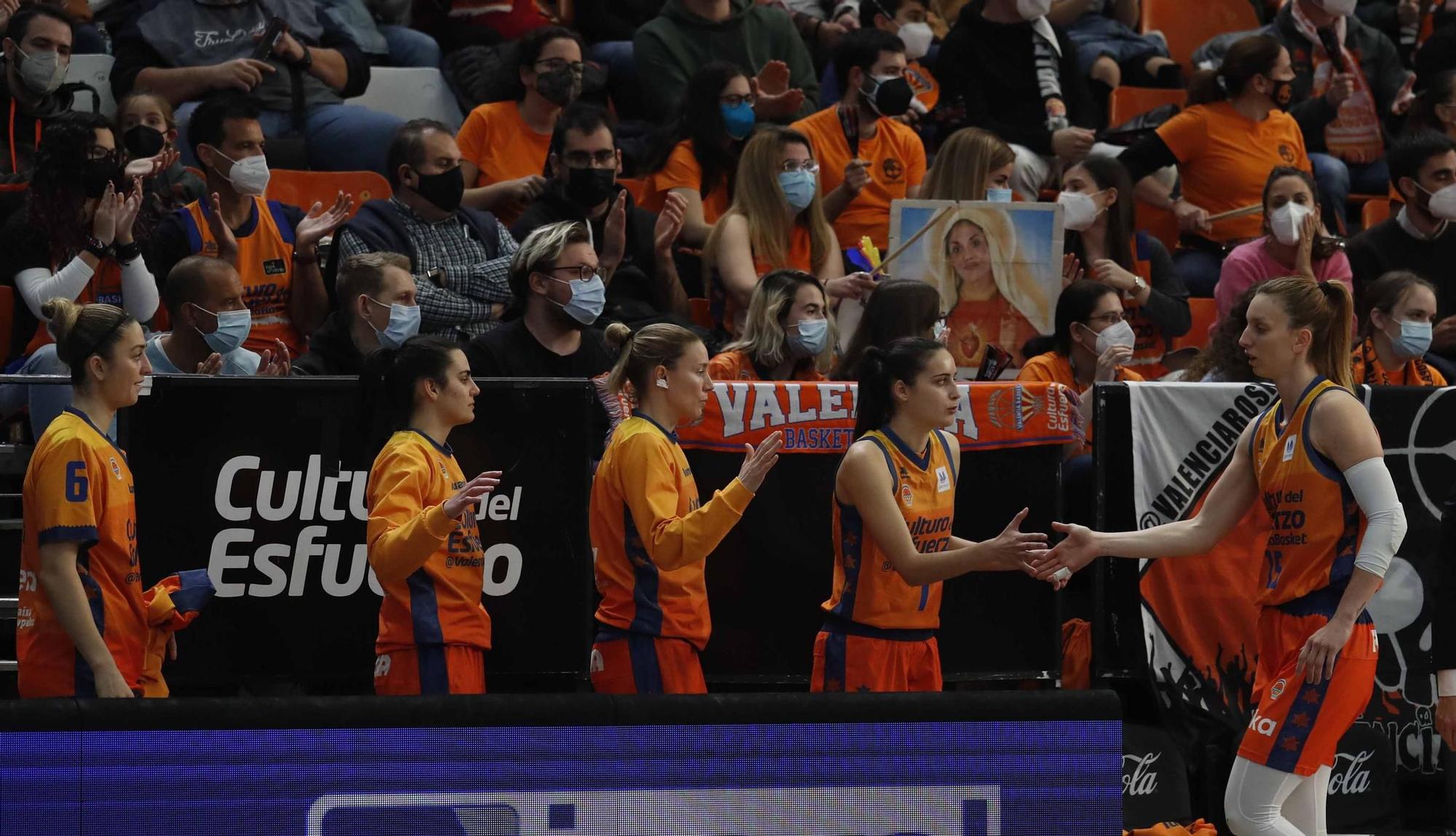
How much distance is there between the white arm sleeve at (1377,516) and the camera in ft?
17.3

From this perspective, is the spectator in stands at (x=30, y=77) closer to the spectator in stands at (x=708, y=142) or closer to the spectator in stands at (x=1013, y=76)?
the spectator in stands at (x=708, y=142)

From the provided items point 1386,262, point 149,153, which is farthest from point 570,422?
point 1386,262

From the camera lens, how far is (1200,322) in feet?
31.0

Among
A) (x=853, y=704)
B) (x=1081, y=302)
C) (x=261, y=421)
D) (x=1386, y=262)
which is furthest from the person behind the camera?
(x=1386, y=262)

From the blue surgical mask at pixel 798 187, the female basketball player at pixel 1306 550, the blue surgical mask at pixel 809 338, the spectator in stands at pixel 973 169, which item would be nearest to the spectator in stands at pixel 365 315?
the blue surgical mask at pixel 809 338

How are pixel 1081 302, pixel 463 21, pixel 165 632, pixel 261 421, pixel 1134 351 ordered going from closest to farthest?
pixel 165 632, pixel 261 421, pixel 1081 302, pixel 1134 351, pixel 463 21

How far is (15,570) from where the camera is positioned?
658 centimetres

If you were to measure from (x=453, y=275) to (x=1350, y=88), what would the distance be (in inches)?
245

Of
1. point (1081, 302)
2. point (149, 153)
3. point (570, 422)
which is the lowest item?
point (570, 422)

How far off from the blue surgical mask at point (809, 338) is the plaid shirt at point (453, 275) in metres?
1.21

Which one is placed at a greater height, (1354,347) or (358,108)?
(358,108)

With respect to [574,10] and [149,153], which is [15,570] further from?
[574,10]

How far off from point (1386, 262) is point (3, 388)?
6.59m

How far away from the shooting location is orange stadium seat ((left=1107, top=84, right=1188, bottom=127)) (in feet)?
38.1
